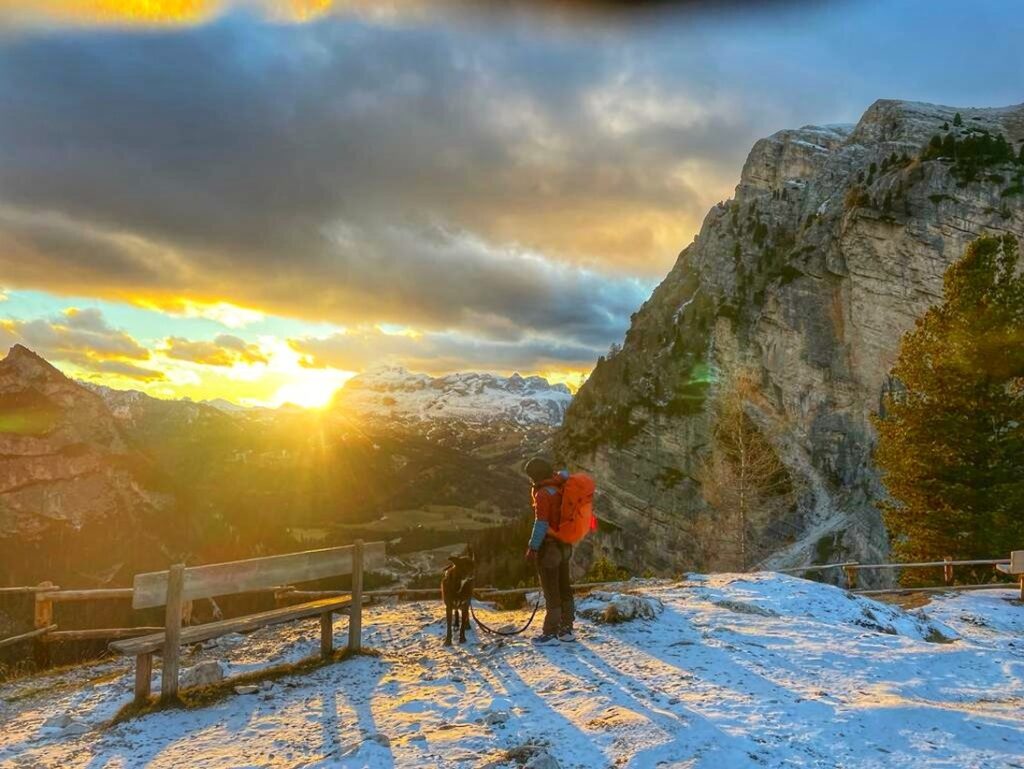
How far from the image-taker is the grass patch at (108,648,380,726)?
8164 millimetres

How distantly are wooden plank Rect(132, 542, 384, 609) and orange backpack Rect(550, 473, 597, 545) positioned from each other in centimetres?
334

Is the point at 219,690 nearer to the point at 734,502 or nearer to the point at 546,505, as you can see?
the point at 546,505

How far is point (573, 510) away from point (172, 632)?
5.85 meters

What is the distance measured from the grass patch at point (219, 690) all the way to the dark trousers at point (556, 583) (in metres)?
3.03

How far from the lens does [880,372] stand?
216 ft

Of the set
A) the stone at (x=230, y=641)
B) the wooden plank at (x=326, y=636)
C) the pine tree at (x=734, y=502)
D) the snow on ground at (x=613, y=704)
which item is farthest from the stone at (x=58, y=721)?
the pine tree at (x=734, y=502)

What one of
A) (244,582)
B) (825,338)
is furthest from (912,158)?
(244,582)

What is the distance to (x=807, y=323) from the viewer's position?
251ft

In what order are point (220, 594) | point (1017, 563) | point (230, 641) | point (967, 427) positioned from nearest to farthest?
point (220, 594) → point (230, 641) → point (1017, 563) → point (967, 427)

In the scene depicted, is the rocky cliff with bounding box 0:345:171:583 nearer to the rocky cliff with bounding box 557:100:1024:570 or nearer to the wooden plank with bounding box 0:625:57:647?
the rocky cliff with bounding box 557:100:1024:570

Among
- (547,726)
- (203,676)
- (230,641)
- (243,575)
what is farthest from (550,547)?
(230,641)

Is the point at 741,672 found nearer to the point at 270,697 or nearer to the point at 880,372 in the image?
the point at 270,697

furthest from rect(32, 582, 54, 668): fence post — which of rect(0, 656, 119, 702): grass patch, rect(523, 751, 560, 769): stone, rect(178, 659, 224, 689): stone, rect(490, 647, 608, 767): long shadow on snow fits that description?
rect(523, 751, 560, 769): stone

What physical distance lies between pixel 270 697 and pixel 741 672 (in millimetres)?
6382
